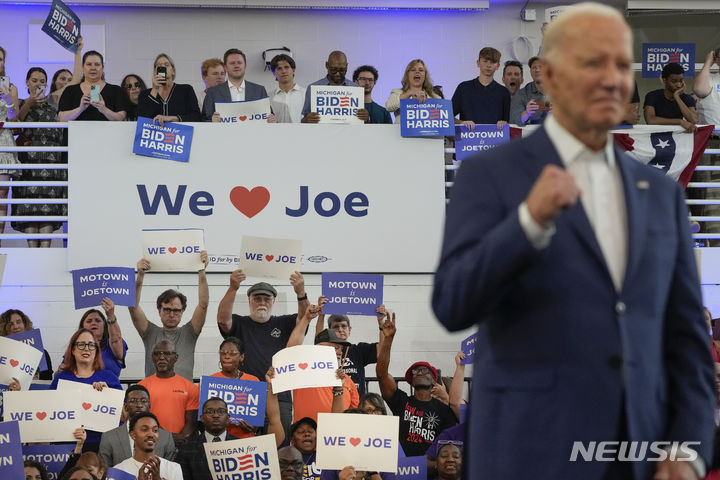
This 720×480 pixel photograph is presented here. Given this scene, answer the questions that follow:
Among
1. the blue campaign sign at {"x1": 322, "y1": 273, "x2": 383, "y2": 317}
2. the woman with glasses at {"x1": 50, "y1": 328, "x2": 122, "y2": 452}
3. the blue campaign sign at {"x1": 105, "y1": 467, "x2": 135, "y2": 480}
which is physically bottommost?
the blue campaign sign at {"x1": 105, "y1": 467, "x2": 135, "y2": 480}

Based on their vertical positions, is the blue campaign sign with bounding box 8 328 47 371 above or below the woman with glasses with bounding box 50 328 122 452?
above

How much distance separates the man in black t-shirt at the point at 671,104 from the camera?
9719mm

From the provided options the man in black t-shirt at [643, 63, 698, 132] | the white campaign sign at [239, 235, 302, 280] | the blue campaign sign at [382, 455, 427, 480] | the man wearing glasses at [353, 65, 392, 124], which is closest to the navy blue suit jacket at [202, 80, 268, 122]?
the man wearing glasses at [353, 65, 392, 124]

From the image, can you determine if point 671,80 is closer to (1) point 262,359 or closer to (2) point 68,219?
(1) point 262,359

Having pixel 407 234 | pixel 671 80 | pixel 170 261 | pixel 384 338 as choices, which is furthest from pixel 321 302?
pixel 671 80

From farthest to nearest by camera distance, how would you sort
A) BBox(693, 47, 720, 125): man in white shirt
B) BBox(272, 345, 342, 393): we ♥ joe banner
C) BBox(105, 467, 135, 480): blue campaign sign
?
BBox(693, 47, 720, 125): man in white shirt < BBox(272, 345, 342, 393): we ♥ joe banner < BBox(105, 467, 135, 480): blue campaign sign

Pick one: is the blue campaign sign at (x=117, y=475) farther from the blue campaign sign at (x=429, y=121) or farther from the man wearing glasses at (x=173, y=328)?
the blue campaign sign at (x=429, y=121)

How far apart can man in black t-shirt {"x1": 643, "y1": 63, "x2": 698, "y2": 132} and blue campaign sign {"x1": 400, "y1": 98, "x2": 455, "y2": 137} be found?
6.91 ft

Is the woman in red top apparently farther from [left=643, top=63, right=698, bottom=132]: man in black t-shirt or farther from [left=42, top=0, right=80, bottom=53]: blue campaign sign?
[left=643, top=63, right=698, bottom=132]: man in black t-shirt

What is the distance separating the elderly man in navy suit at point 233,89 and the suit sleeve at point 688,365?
7679 mm

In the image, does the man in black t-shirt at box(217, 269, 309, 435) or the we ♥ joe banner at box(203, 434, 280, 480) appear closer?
the we ♥ joe banner at box(203, 434, 280, 480)

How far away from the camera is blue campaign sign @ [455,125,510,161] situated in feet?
30.2

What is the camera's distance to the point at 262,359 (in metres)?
7.24

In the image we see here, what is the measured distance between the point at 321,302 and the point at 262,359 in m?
0.61
